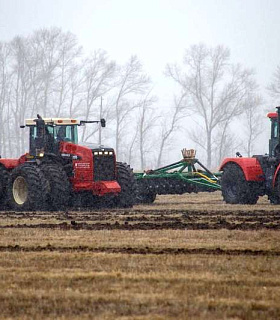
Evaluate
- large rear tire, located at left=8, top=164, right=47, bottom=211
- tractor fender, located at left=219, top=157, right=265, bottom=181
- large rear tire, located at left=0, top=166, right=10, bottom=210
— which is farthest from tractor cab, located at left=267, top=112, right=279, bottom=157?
large rear tire, located at left=0, top=166, right=10, bottom=210

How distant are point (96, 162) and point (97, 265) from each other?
14141 millimetres

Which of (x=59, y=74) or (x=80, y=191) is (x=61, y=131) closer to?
(x=80, y=191)

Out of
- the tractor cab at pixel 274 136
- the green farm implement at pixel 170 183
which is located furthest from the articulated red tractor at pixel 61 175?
the tractor cab at pixel 274 136

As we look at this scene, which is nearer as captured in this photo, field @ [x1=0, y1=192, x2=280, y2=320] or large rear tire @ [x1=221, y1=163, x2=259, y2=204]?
field @ [x1=0, y1=192, x2=280, y2=320]

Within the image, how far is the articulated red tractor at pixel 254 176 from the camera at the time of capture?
27.6m

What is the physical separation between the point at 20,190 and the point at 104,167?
95.6 inches

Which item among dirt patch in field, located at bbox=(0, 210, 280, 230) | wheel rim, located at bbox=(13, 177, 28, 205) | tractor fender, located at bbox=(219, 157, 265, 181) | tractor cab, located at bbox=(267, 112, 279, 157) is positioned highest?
tractor cab, located at bbox=(267, 112, 279, 157)

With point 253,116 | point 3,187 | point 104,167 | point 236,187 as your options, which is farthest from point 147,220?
point 253,116

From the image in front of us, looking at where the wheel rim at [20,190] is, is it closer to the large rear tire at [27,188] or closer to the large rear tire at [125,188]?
the large rear tire at [27,188]

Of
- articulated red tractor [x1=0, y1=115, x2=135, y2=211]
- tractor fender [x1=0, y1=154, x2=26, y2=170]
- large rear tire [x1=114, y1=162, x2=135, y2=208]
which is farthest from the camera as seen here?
tractor fender [x1=0, y1=154, x2=26, y2=170]

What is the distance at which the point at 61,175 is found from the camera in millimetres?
26047

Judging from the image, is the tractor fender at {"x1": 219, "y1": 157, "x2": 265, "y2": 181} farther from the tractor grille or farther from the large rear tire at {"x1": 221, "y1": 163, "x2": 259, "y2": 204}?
the tractor grille

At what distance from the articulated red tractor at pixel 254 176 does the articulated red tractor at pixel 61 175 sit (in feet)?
11.7

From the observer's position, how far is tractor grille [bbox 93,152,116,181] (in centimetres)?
2697
